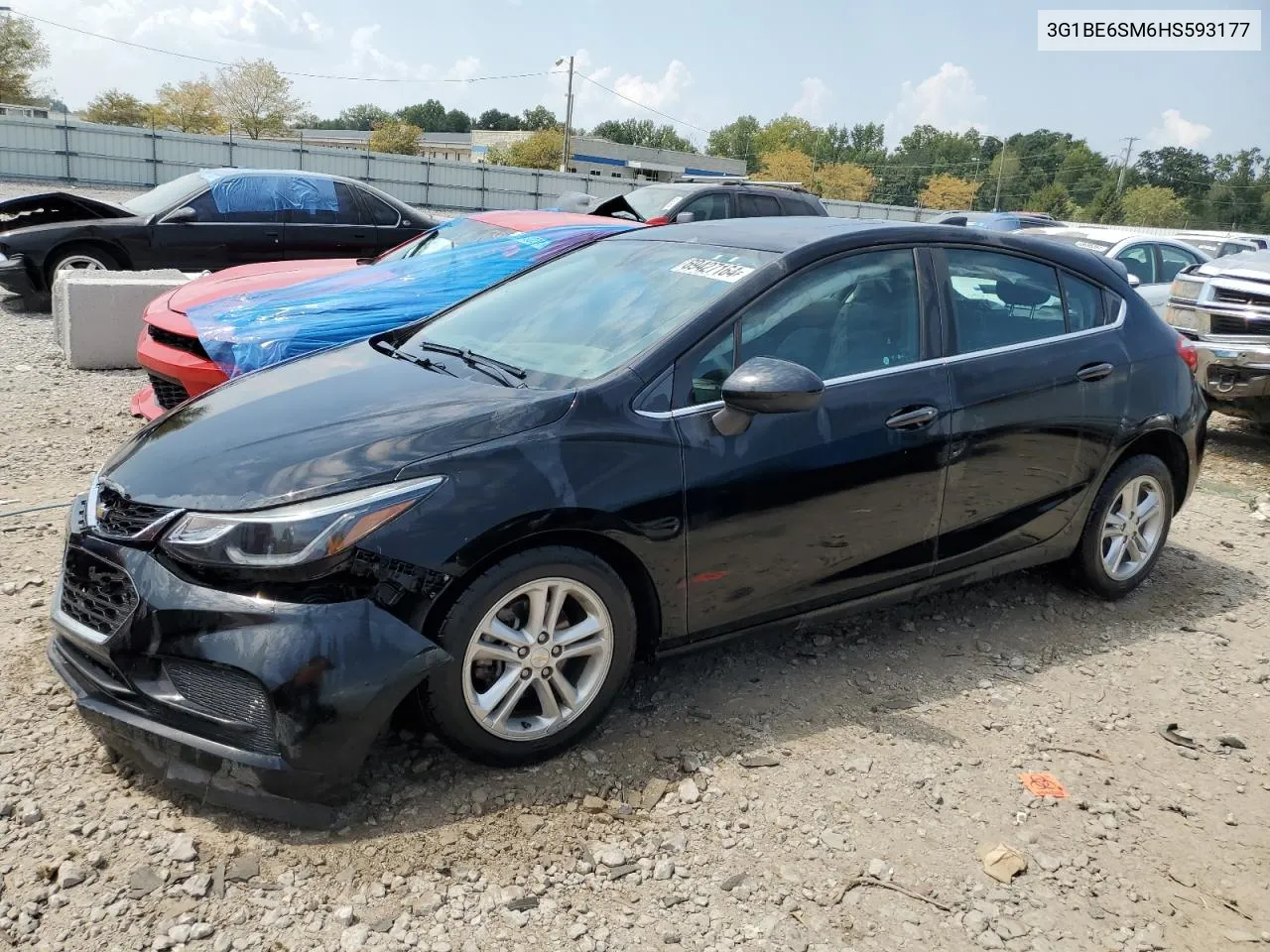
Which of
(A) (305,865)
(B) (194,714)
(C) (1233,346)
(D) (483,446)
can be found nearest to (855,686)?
(D) (483,446)

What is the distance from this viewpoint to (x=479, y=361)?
3643mm

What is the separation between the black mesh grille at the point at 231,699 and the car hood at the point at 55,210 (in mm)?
9162

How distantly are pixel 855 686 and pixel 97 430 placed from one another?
5.05 metres

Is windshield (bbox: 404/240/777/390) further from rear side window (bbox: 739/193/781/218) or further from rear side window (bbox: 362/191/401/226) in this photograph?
rear side window (bbox: 739/193/781/218)

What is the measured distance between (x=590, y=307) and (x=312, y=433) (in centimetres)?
121

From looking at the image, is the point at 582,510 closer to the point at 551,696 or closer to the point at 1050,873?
the point at 551,696

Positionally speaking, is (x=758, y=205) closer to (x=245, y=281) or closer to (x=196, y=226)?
(x=196, y=226)

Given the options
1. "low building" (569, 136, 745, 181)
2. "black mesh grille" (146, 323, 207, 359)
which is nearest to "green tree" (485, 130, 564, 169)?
"low building" (569, 136, 745, 181)

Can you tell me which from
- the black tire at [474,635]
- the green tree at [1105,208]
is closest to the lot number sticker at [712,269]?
the black tire at [474,635]

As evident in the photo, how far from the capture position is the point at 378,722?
2.73 meters

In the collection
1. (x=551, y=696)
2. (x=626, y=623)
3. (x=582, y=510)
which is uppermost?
(x=582, y=510)

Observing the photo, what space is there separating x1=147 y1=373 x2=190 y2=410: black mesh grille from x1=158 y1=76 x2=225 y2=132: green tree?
7366cm

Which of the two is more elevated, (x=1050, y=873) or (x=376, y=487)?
(x=376, y=487)

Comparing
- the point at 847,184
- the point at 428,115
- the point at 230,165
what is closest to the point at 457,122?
the point at 428,115
